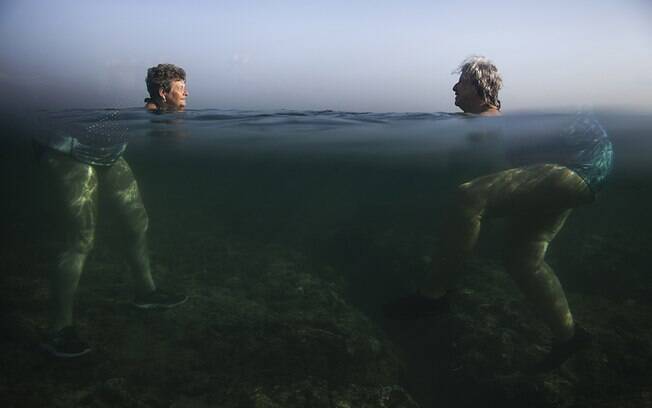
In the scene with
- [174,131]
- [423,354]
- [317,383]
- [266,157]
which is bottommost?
[423,354]

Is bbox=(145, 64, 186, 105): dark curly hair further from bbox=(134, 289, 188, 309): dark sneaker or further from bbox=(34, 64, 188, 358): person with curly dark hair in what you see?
bbox=(134, 289, 188, 309): dark sneaker

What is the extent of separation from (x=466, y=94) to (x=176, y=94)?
4270mm

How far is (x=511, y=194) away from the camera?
3926mm

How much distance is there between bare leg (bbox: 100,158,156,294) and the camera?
5223 millimetres

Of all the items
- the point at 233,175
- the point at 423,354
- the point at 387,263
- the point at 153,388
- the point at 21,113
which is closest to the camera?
the point at 153,388

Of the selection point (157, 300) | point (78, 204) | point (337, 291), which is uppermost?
point (78, 204)

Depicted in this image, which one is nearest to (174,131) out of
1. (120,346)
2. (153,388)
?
(120,346)

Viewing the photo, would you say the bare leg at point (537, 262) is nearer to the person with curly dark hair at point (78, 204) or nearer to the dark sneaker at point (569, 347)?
the dark sneaker at point (569, 347)

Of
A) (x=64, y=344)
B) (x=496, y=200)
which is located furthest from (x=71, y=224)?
(x=496, y=200)

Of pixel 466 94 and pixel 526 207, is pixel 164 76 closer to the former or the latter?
pixel 466 94

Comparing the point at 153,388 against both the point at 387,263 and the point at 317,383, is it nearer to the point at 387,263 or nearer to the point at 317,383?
the point at 317,383

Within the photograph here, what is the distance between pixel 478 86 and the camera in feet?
16.0

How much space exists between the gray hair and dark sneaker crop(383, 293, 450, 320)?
2.60 m

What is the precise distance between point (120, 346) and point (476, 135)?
28.6ft
